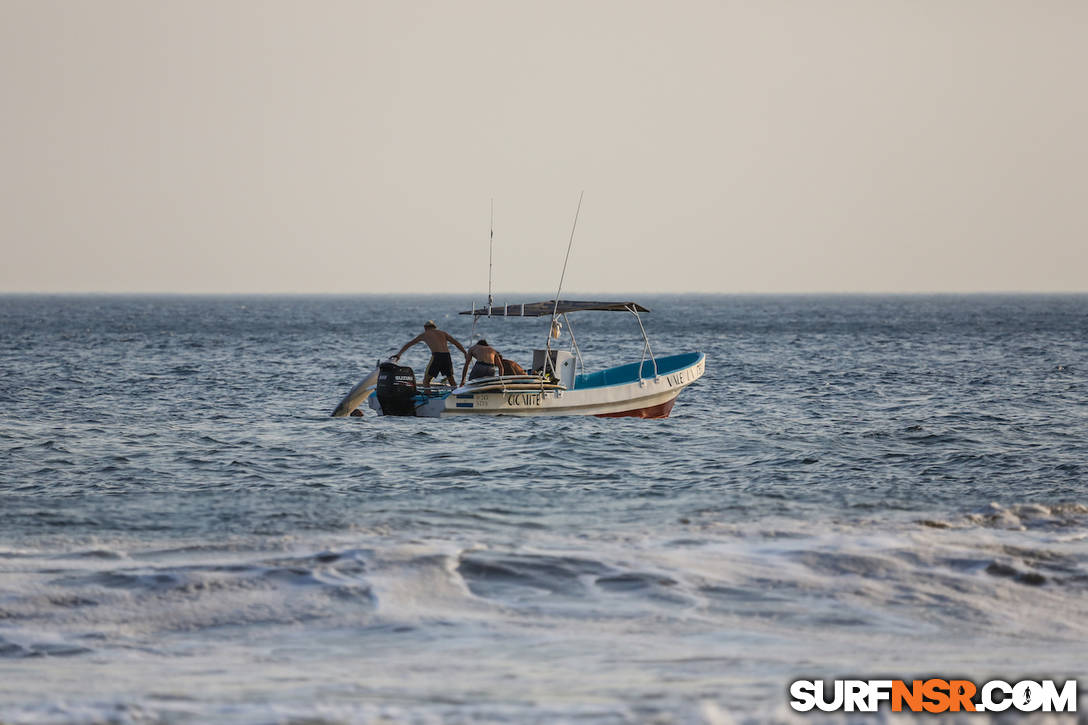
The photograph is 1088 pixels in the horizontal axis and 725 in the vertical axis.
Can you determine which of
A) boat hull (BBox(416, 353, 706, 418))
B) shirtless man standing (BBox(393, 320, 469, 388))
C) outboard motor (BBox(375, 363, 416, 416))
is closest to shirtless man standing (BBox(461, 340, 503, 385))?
shirtless man standing (BBox(393, 320, 469, 388))

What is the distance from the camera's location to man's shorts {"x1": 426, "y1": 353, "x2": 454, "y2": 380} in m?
25.7

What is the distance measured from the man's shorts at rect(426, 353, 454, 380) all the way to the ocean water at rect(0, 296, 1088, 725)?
1542 millimetres

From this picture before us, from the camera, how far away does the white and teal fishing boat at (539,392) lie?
24.5 m

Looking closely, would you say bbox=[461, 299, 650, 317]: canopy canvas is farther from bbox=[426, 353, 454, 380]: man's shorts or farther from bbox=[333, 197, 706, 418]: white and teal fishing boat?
bbox=[426, 353, 454, 380]: man's shorts

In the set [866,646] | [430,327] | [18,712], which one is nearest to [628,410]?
[430,327]

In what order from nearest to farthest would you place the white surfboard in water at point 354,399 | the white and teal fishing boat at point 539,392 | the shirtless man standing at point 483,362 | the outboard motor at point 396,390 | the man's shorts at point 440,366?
the white and teal fishing boat at point 539,392 < the shirtless man standing at point 483,362 < the outboard motor at point 396,390 < the man's shorts at point 440,366 < the white surfboard in water at point 354,399

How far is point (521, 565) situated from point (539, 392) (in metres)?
13.9

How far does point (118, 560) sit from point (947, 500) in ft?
34.2

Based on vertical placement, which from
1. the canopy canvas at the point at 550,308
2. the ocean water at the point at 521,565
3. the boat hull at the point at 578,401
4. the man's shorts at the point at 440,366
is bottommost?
the ocean water at the point at 521,565

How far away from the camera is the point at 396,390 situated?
82.0ft

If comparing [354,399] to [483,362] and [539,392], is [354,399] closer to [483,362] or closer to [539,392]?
[483,362]

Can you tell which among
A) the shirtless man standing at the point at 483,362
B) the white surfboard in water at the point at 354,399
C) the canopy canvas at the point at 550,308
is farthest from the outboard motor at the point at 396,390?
the canopy canvas at the point at 550,308

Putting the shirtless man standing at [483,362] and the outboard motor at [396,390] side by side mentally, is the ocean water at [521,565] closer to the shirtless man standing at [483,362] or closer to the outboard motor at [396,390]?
the outboard motor at [396,390]

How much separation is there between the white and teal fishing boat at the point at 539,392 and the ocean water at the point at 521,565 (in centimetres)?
46
